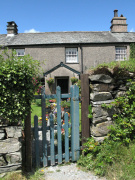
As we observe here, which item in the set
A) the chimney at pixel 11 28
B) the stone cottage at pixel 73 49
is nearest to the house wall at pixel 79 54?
the stone cottage at pixel 73 49

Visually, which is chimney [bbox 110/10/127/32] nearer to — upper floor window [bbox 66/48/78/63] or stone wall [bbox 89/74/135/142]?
upper floor window [bbox 66/48/78/63]

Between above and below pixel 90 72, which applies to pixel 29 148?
below

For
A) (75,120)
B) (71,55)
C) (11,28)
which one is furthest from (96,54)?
(75,120)

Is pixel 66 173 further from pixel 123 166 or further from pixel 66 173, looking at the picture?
pixel 123 166

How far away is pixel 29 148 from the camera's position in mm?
2598

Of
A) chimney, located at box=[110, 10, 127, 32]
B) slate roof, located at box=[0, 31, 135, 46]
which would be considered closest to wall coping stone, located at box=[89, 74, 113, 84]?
slate roof, located at box=[0, 31, 135, 46]

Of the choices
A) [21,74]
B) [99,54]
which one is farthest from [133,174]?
[99,54]

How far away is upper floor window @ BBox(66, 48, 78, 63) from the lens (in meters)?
14.5

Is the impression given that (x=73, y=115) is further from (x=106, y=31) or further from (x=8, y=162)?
(x=106, y=31)

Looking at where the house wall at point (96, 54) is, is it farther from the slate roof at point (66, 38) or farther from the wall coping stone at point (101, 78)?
the wall coping stone at point (101, 78)

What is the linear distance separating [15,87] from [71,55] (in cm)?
1310

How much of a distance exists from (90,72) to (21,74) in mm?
1474

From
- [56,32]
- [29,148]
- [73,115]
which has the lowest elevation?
[29,148]

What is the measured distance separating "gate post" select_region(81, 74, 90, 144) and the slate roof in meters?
12.2
